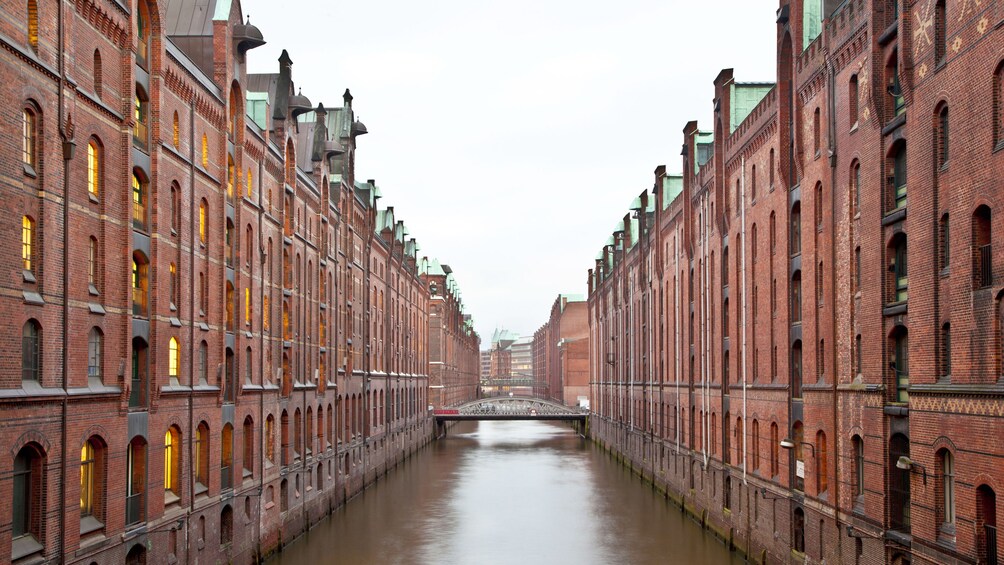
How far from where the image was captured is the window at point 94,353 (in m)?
21.8

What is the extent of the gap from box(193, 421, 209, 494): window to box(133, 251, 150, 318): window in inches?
208

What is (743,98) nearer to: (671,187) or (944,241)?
(671,187)

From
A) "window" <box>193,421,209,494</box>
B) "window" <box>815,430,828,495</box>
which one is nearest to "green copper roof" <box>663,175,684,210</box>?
"window" <box>815,430,828,495</box>

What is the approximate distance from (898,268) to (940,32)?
17.9 feet

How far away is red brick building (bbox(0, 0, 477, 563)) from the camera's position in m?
19.3

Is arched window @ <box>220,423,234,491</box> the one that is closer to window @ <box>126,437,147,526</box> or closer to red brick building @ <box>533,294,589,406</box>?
window @ <box>126,437,147,526</box>

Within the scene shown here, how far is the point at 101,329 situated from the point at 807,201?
18.8 meters

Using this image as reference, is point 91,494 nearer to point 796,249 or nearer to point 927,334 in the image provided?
point 927,334

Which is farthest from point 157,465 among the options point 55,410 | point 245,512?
point 245,512

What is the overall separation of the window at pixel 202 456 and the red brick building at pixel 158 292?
0.06 meters

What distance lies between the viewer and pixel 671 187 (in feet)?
187

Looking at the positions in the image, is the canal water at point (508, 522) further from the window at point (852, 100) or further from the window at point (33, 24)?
the window at point (33, 24)

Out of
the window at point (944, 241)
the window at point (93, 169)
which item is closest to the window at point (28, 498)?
the window at point (93, 169)

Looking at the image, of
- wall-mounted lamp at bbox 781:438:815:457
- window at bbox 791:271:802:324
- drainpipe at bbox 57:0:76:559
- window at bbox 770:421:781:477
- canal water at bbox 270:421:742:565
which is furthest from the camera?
canal water at bbox 270:421:742:565
